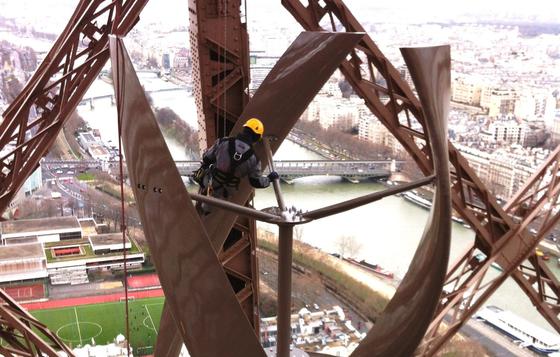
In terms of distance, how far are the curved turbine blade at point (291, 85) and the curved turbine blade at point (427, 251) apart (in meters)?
0.27

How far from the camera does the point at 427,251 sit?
179cm

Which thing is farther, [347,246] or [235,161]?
[347,246]

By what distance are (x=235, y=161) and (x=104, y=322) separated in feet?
23.3

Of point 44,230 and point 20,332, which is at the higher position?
point 20,332

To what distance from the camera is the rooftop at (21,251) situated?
8766 millimetres

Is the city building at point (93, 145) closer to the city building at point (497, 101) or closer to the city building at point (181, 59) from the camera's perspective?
the city building at point (181, 59)

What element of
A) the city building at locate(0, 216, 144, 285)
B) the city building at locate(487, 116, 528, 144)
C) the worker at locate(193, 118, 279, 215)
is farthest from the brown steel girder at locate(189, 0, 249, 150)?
the city building at locate(487, 116, 528, 144)

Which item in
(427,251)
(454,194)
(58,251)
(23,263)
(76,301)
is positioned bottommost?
(76,301)

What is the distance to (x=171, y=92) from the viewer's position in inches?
171

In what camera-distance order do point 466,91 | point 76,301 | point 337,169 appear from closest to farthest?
1. point 337,169
2. point 76,301
3. point 466,91

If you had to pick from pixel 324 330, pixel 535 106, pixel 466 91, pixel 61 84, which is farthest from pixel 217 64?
pixel 535 106

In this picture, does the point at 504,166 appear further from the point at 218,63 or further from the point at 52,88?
the point at 52,88

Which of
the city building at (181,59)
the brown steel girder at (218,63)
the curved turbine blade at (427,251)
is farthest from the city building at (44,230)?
the curved turbine blade at (427,251)

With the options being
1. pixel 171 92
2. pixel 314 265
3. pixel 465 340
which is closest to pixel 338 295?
pixel 314 265
